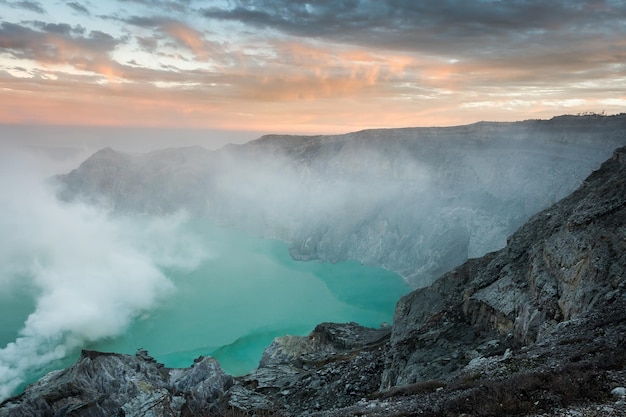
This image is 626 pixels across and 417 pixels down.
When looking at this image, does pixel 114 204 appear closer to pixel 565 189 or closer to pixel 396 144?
pixel 396 144

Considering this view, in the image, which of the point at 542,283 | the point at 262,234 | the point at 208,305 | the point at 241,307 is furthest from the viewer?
the point at 262,234

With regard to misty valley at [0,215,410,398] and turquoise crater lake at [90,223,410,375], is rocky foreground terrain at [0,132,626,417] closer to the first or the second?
turquoise crater lake at [90,223,410,375]

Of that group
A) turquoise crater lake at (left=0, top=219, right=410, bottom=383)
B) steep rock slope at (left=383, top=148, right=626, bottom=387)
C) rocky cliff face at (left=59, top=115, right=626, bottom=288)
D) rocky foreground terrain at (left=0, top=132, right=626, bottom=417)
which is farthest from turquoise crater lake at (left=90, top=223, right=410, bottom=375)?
steep rock slope at (left=383, top=148, right=626, bottom=387)

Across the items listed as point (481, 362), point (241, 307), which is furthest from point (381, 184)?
point (481, 362)

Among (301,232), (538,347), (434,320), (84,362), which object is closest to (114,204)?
(301,232)

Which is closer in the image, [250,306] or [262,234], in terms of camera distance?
[250,306]

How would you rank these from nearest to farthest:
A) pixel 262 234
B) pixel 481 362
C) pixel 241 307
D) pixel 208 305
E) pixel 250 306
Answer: pixel 481 362 < pixel 241 307 < pixel 250 306 < pixel 208 305 < pixel 262 234

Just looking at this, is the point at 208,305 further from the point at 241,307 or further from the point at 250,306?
the point at 250,306
